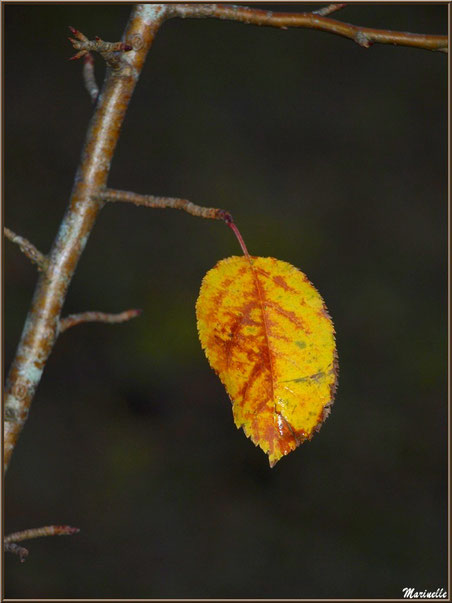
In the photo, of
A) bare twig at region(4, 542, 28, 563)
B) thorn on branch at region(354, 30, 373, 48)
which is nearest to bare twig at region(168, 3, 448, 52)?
thorn on branch at region(354, 30, 373, 48)

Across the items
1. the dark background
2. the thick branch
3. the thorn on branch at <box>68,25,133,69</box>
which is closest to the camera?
the thorn on branch at <box>68,25,133,69</box>

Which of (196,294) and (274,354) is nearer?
(274,354)

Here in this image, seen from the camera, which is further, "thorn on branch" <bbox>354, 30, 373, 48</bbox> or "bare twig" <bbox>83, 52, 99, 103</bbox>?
"bare twig" <bbox>83, 52, 99, 103</bbox>

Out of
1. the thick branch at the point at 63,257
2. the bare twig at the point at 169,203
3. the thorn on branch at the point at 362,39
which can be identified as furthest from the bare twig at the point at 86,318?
the thorn on branch at the point at 362,39

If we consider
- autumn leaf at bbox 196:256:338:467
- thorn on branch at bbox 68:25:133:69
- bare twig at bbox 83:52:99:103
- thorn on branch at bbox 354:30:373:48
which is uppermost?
bare twig at bbox 83:52:99:103

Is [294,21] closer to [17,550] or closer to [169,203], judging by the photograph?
[169,203]

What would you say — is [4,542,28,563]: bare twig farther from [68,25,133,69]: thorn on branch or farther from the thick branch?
[68,25,133,69]: thorn on branch

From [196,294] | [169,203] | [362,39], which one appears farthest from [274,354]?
[196,294]
